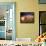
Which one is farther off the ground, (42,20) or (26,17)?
(26,17)

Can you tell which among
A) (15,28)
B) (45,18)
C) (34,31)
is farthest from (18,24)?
(45,18)

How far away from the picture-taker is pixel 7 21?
490 centimetres

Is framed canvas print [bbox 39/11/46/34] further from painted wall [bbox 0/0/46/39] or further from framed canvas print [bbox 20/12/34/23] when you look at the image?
framed canvas print [bbox 20/12/34/23]

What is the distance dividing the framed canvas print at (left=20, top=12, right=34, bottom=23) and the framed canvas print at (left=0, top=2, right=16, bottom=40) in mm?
310

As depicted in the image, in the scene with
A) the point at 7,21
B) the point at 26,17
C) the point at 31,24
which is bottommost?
the point at 31,24

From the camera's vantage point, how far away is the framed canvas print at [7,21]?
4828 mm

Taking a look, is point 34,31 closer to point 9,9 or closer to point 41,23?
point 41,23

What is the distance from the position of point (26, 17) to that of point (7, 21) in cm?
69

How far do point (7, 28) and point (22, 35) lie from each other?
59 centimetres

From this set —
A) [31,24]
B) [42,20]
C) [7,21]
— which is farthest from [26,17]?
[7,21]

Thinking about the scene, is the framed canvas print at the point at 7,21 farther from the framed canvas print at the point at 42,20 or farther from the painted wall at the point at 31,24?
the framed canvas print at the point at 42,20

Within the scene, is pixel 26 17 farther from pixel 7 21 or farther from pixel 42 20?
pixel 7 21

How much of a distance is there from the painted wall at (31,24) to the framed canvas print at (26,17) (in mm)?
103

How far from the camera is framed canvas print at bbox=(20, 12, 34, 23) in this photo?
4750 mm
